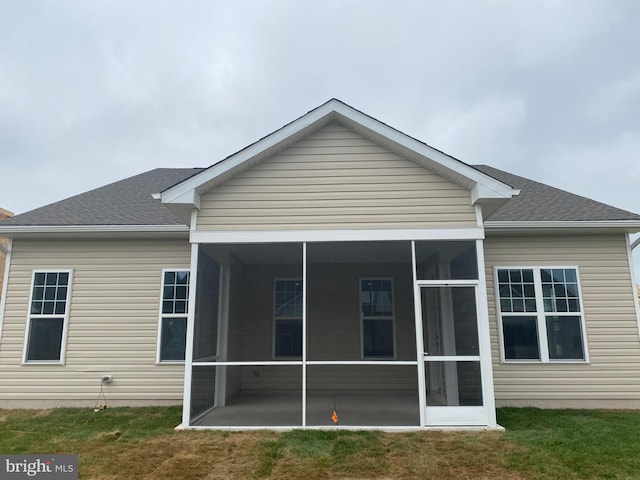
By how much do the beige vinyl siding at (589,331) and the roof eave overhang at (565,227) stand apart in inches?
7.7

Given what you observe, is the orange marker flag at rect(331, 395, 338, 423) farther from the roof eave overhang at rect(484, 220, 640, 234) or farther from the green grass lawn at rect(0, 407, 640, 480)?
the roof eave overhang at rect(484, 220, 640, 234)

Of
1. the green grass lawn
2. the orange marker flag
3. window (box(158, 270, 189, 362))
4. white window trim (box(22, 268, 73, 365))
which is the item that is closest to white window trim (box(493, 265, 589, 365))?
the green grass lawn

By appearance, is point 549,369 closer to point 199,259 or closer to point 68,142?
point 199,259

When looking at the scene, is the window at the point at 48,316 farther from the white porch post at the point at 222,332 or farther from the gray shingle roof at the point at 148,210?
the white porch post at the point at 222,332

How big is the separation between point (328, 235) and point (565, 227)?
4.43 meters

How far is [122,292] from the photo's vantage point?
7.77 metres

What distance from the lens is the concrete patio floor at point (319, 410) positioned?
601 centimetres

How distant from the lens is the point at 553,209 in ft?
25.9

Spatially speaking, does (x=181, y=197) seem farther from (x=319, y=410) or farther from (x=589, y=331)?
(x=589, y=331)

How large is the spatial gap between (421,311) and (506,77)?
55.7 feet

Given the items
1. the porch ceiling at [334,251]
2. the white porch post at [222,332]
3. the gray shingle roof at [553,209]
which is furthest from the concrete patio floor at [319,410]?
the gray shingle roof at [553,209]

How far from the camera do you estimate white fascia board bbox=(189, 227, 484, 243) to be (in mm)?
5926

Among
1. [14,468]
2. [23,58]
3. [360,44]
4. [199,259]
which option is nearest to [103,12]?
[23,58]

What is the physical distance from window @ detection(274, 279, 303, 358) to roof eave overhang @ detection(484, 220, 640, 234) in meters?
4.27
